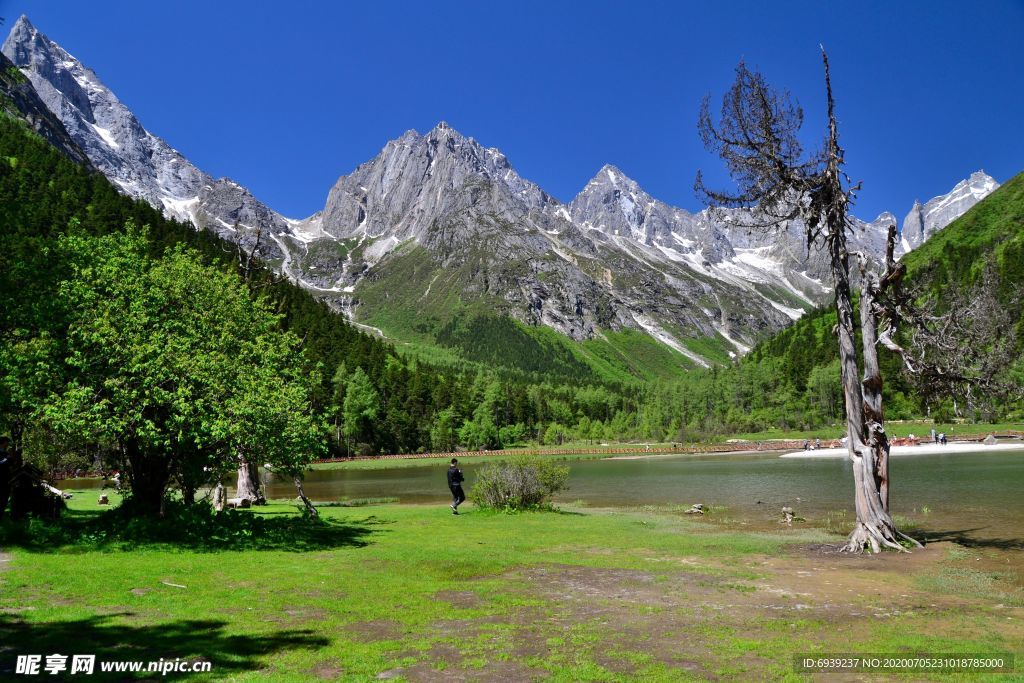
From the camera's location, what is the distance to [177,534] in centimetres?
1938

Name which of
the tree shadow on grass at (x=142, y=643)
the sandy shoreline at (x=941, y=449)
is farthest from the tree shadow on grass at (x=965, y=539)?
the sandy shoreline at (x=941, y=449)

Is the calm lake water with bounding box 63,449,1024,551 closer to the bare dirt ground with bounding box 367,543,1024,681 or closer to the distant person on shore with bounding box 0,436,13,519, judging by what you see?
the bare dirt ground with bounding box 367,543,1024,681

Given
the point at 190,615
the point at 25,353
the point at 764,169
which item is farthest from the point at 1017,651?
the point at 25,353

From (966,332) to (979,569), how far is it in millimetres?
8085

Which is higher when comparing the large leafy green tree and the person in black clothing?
the large leafy green tree

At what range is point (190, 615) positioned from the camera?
37.3ft

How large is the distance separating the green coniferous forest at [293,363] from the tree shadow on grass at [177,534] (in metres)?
2.76

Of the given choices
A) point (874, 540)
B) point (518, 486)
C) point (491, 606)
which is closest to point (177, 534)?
point (491, 606)

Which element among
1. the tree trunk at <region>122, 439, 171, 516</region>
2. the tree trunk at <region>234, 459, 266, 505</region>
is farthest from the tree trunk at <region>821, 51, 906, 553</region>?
the tree trunk at <region>234, 459, 266, 505</region>

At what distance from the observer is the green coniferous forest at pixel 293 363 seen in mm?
19094

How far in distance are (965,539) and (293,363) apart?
87.6 ft

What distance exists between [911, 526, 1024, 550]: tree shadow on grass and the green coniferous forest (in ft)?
13.5

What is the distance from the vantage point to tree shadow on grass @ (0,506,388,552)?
57.0ft

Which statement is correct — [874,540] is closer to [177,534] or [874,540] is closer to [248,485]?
[177,534]
